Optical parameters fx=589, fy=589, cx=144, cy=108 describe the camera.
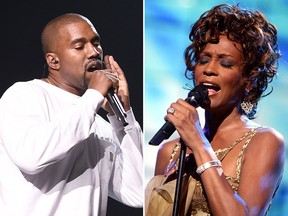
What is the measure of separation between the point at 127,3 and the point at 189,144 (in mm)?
758

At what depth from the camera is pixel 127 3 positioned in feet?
6.97

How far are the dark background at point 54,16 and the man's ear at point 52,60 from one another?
0.13m

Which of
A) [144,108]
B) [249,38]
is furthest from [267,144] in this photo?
[144,108]

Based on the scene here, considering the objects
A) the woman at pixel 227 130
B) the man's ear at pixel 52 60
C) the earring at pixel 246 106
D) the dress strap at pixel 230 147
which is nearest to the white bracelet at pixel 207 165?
the woman at pixel 227 130

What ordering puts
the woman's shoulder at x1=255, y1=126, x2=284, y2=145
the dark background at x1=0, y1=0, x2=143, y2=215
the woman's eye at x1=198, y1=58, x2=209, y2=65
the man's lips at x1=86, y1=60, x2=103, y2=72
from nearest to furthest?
the woman's shoulder at x1=255, y1=126, x2=284, y2=145 < the woman's eye at x1=198, y1=58, x2=209, y2=65 < the man's lips at x1=86, y1=60, x2=103, y2=72 < the dark background at x1=0, y1=0, x2=143, y2=215

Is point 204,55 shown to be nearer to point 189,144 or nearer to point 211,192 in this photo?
point 189,144

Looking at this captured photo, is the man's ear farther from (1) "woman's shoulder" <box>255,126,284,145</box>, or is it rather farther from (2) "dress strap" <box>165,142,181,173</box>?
(1) "woman's shoulder" <box>255,126,284,145</box>

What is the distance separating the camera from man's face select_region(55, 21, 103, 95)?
1.91 metres

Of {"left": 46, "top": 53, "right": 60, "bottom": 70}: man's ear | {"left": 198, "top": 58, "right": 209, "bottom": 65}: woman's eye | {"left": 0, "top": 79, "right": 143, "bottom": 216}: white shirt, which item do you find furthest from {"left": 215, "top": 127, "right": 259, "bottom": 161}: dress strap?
{"left": 46, "top": 53, "right": 60, "bottom": 70}: man's ear

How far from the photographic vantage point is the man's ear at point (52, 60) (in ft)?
6.38

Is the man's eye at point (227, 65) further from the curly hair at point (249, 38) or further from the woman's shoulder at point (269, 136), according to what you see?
the woman's shoulder at point (269, 136)

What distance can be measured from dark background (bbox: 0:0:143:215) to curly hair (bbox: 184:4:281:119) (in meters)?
0.38

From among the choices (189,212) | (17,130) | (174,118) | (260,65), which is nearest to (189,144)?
(174,118)

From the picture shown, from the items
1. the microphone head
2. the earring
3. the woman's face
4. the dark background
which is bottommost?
the microphone head
